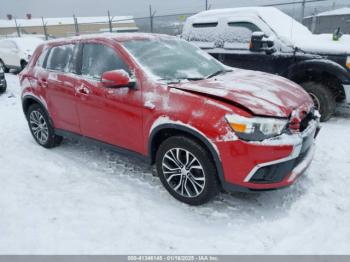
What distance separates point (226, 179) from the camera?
289 cm

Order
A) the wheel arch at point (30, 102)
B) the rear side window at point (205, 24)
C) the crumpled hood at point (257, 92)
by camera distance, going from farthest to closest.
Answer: the rear side window at point (205, 24) < the wheel arch at point (30, 102) < the crumpled hood at point (257, 92)

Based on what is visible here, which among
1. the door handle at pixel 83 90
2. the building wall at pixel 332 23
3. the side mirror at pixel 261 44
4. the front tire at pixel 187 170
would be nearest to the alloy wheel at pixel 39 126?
the door handle at pixel 83 90

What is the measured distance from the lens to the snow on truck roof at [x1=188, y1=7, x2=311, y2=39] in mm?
6090

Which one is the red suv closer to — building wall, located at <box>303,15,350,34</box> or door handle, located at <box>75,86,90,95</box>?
door handle, located at <box>75,86,90,95</box>

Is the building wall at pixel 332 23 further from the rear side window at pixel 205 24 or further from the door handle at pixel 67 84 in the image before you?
the door handle at pixel 67 84

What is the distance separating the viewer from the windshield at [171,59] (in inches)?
137

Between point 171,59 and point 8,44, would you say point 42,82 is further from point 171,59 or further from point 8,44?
point 8,44

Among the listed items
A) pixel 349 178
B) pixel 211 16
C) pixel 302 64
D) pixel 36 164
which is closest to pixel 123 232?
pixel 36 164

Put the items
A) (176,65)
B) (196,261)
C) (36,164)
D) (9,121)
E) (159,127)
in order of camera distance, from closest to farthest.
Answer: (196,261) < (159,127) < (176,65) < (36,164) < (9,121)

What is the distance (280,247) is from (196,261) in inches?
29.9

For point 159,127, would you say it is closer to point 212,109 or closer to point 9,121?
point 212,109

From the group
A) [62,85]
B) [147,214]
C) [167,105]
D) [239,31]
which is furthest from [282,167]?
[239,31]

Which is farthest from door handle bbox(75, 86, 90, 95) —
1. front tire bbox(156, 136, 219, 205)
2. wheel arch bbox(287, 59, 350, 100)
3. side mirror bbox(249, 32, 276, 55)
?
wheel arch bbox(287, 59, 350, 100)

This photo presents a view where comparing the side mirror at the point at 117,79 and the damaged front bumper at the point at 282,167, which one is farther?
the side mirror at the point at 117,79
